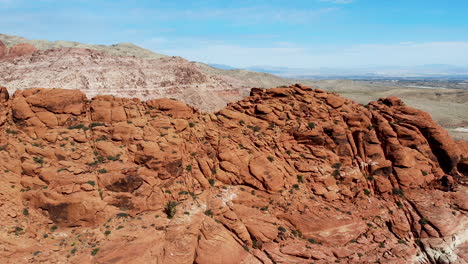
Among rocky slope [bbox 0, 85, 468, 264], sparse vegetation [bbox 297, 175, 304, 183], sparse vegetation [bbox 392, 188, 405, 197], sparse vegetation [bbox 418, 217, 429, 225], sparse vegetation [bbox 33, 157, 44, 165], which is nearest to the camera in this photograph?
rocky slope [bbox 0, 85, 468, 264]

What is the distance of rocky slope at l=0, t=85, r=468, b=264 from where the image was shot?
684 inches

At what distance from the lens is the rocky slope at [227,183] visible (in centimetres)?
1738

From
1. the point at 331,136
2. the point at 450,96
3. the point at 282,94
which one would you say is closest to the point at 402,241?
the point at 331,136

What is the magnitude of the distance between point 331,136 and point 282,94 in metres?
6.27

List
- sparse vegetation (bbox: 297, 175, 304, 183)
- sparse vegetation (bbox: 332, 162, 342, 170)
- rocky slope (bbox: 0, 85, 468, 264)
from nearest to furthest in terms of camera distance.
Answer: rocky slope (bbox: 0, 85, 468, 264), sparse vegetation (bbox: 297, 175, 304, 183), sparse vegetation (bbox: 332, 162, 342, 170)

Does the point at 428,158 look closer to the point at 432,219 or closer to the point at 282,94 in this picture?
the point at 432,219

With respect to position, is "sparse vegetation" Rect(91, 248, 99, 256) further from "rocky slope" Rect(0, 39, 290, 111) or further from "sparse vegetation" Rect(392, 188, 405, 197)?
"rocky slope" Rect(0, 39, 290, 111)

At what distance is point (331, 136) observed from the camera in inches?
956

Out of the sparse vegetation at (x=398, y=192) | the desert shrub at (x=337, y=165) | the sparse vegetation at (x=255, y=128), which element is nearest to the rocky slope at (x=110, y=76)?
the sparse vegetation at (x=255, y=128)

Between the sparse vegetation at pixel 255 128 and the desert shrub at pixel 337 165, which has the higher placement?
the sparse vegetation at pixel 255 128

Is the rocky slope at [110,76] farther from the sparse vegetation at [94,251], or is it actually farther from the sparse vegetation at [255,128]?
the sparse vegetation at [94,251]

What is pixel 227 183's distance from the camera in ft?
71.3

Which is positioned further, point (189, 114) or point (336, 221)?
point (189, 114)

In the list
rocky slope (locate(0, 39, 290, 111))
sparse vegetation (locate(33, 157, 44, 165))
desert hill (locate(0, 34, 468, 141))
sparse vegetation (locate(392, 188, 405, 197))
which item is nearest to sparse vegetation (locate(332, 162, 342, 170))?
sparse vegetation (locate(392, 188, 405, 197))
